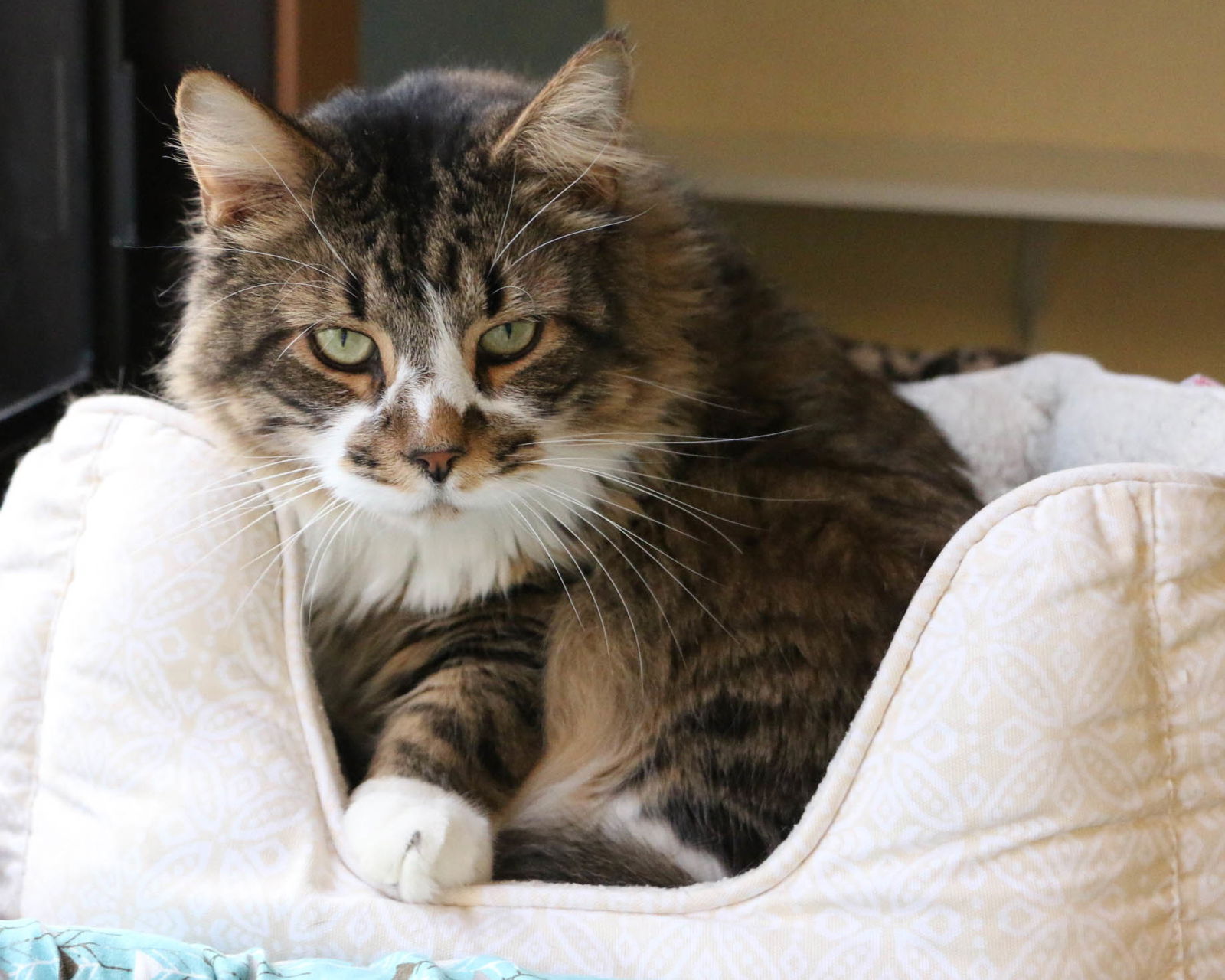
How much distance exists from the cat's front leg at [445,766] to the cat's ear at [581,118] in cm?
47

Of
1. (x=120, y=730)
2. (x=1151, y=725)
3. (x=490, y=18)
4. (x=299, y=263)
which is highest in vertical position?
(x=490, y=18)

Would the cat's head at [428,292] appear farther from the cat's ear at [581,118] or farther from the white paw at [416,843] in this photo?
the white paw at [416,843]

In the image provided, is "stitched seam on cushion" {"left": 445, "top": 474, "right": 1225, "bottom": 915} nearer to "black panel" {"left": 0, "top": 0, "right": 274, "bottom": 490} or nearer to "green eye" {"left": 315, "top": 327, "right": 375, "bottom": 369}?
"green eye" {"left": 315, "top": 327, "right": 375, "bottom": 369}

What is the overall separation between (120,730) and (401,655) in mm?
280

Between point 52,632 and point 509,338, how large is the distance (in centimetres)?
51

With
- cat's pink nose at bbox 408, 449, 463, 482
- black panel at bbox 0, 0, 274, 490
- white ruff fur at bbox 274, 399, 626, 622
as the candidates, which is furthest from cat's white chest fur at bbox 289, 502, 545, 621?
black panel at bbox 0, 0, 274, 490

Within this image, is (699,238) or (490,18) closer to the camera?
(699,238)

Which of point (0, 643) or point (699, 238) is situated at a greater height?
point (699, 238)

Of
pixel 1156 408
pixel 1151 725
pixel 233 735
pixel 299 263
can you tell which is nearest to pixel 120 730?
pixel 233 735

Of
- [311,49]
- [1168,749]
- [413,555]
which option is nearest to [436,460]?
[413,555]

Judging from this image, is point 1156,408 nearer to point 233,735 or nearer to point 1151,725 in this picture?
point 1151,725

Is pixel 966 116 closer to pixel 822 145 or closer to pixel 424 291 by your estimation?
pixel 822 145

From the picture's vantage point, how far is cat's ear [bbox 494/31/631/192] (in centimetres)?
103

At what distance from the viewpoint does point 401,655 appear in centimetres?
124
